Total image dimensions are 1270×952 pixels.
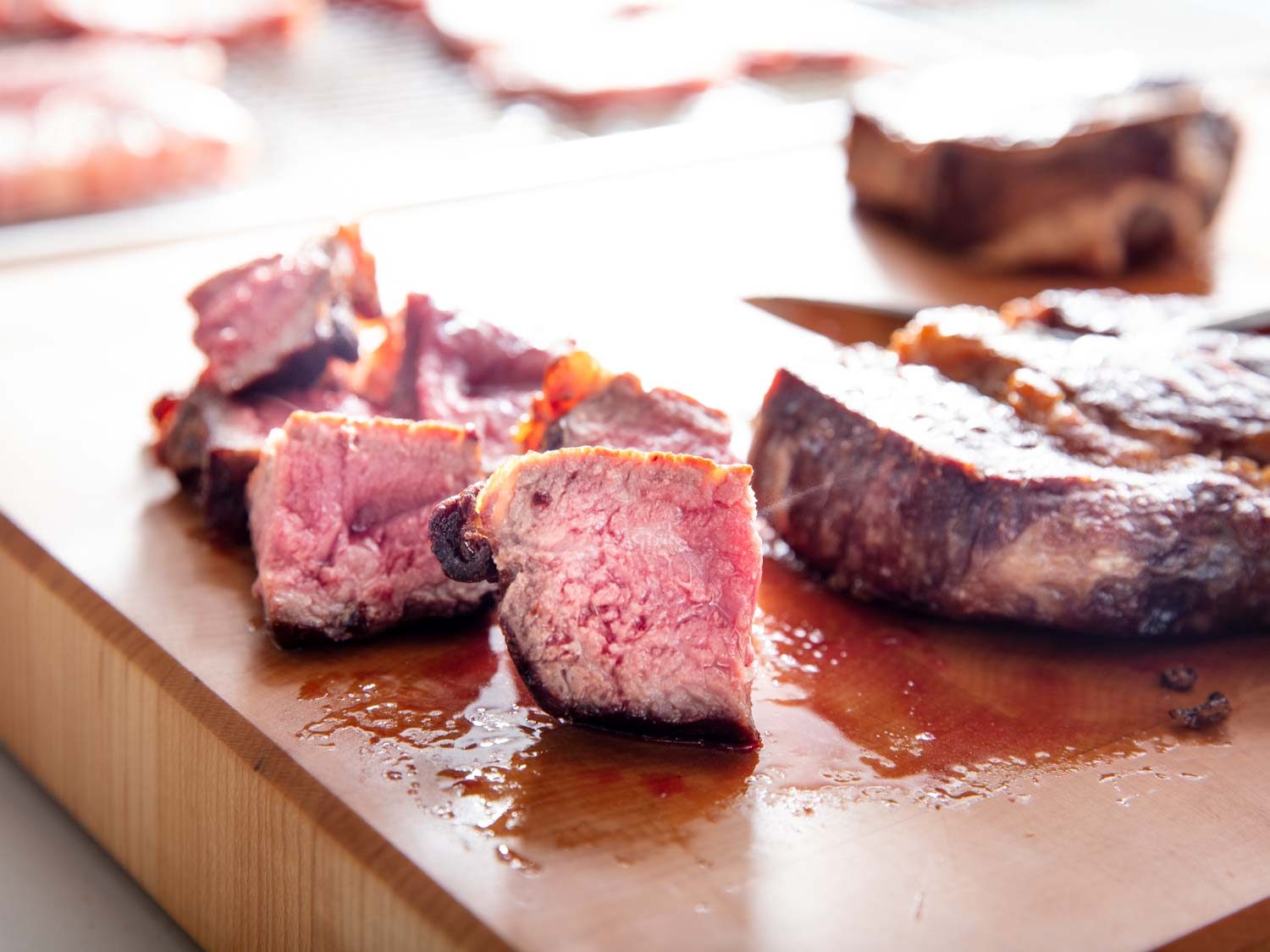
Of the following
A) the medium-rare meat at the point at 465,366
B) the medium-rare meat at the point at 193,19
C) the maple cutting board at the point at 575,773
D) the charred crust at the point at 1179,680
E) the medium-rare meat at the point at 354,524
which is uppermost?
the medium-rare meat at the point at 193,19

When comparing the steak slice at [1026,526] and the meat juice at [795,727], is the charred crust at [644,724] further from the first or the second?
the steak slice at [1026,526]

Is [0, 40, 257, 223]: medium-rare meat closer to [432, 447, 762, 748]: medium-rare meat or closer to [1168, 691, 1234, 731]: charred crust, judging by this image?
[432, 447, 762, 748]: medium-rare meat

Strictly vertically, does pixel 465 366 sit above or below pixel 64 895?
above

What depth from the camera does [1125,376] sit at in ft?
9.68

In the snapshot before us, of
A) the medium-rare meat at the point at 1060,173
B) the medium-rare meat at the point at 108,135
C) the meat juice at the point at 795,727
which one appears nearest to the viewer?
the meat juice at the point at 795,727

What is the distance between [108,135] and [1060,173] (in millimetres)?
3491

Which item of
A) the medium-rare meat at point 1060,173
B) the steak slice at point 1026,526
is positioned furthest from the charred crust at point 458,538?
the medium-rare meat at point 1060,173

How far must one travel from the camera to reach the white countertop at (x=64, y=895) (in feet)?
8.21

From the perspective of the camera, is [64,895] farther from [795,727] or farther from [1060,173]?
[1060,173]

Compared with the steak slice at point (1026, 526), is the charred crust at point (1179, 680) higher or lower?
lower

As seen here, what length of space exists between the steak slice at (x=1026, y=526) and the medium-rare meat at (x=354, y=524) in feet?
2.29

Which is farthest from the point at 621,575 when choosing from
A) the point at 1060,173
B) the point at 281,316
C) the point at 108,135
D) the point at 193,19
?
the point at 193,19

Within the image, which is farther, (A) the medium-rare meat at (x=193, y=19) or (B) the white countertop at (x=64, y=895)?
(A) the medium-rare meat at (x=193, y=19)

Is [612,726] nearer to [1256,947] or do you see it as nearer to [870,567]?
[870,567]
